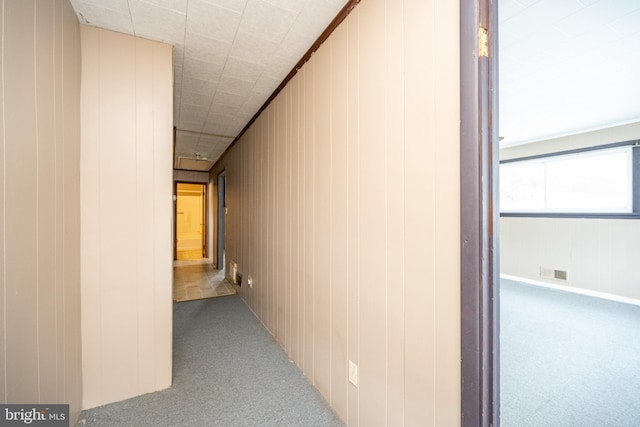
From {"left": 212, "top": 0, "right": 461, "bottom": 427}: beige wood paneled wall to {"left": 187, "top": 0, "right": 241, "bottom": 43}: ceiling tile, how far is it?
57cm

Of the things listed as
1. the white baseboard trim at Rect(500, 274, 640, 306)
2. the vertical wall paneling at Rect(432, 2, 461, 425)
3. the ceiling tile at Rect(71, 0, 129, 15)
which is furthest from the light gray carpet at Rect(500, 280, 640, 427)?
the ceiling tile at Rect(71, 0, 129, 15)

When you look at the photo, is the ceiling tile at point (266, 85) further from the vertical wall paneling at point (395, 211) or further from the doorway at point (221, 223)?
the doorway at point (221, 223)

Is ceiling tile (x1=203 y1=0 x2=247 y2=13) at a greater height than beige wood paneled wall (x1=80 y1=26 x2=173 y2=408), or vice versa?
ceiling tile (x1=203 y1=0 x2=247 y2=13)

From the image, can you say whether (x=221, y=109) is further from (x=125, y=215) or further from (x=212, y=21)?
(x=125, y=215)

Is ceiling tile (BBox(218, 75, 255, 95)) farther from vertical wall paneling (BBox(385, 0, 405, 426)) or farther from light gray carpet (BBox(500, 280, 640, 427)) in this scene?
light gray carpet (BBox(500, 280, 640, 427))

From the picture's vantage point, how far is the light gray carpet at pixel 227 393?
155cm

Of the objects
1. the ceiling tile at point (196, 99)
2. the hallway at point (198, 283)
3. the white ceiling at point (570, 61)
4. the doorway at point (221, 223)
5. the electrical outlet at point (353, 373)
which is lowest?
the hallway at point (198, 283)

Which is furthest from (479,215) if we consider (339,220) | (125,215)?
(125,215)

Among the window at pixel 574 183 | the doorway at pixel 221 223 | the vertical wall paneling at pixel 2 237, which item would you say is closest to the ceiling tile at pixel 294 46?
the vertical wall paneling at pixel 2 237

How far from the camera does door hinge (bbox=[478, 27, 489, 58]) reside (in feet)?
2.78

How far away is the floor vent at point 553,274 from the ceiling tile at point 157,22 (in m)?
5.70

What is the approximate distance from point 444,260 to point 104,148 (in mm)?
2130

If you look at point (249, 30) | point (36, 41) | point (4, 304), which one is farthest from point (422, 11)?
point (4, 304)

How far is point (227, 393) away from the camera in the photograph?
178 cm
